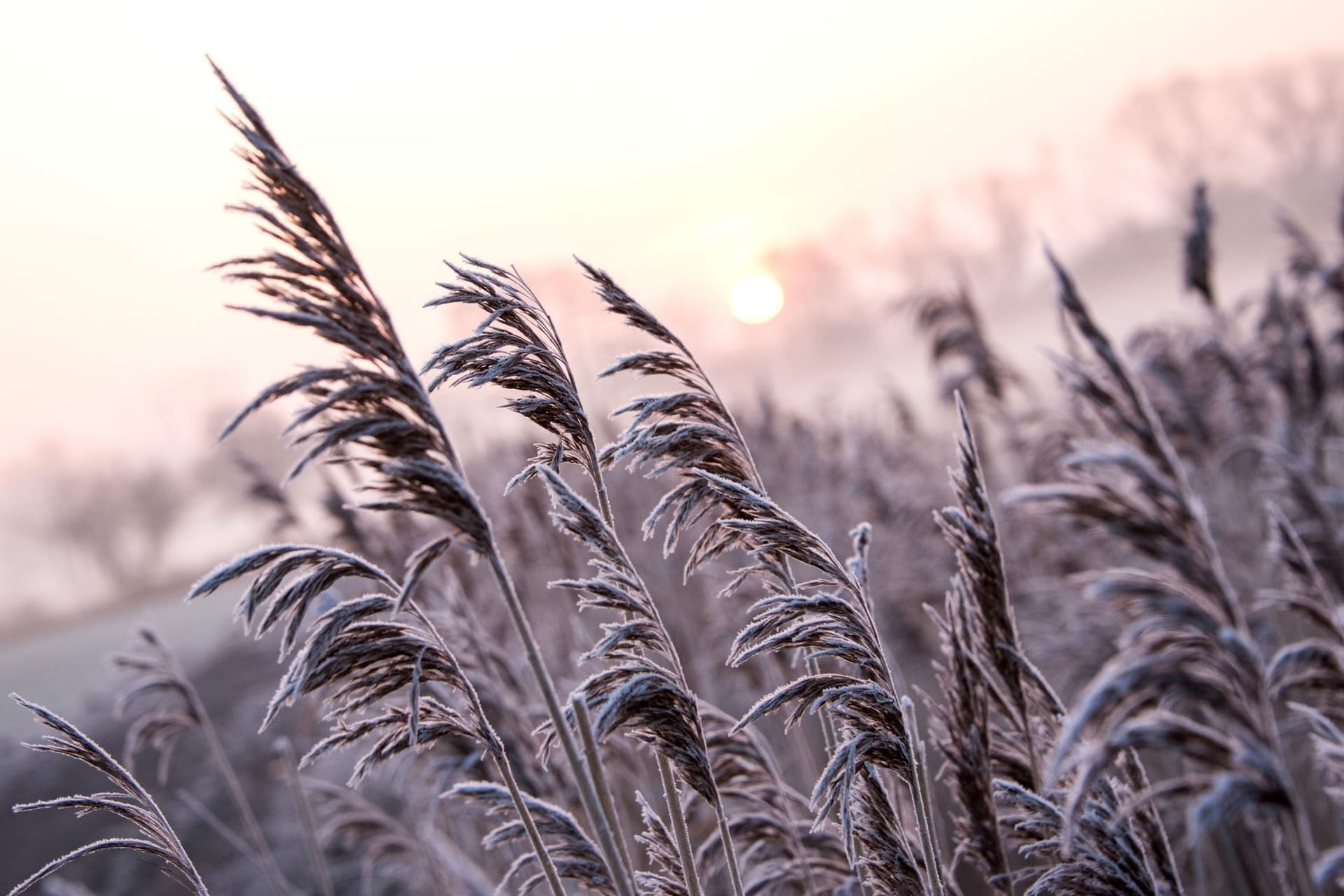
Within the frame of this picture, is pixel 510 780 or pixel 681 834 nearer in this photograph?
pixel 510 780

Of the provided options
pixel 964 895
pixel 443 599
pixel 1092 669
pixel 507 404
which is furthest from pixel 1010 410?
pixel 507 404

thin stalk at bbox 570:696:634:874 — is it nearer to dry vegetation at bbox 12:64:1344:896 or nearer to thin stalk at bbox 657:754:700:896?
dry vegetation at bbox 12:64:1344:896

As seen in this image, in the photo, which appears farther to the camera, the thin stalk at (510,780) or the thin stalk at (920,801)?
the thin stalk at (920,801)

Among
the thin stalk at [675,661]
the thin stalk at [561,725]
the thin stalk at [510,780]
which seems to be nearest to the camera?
the thin stalk at [561,725]

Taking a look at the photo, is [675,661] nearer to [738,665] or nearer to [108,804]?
[738,665]

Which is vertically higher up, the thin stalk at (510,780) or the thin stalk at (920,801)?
the thin stalk at (510,780)

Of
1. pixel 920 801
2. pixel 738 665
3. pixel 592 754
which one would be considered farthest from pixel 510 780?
pixel 920 801

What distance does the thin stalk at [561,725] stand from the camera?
1.75 metres

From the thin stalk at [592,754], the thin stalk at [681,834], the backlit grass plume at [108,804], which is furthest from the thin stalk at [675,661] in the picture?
the backlit grass plume at [108,804]

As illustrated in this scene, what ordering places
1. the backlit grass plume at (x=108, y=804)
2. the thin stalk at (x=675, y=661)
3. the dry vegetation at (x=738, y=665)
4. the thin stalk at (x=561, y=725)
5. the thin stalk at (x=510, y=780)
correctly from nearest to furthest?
the dry vegetation at (x=738, y=665) < the thin stalk at (x=561, y=725) < the thin stalk at (x=510, y=780) < the thin stalk at (x=675, y=661) < the backlit grass plume at (x=108, y=804)

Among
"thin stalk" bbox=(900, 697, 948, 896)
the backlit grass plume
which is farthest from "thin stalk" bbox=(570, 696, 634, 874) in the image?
the backlit grass plume

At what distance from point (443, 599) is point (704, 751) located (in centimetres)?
267

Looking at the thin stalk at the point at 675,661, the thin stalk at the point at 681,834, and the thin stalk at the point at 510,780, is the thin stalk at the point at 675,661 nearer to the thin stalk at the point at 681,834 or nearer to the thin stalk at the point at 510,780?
the thin stalk at the point at 681,834

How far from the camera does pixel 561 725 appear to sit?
5.83 ft
